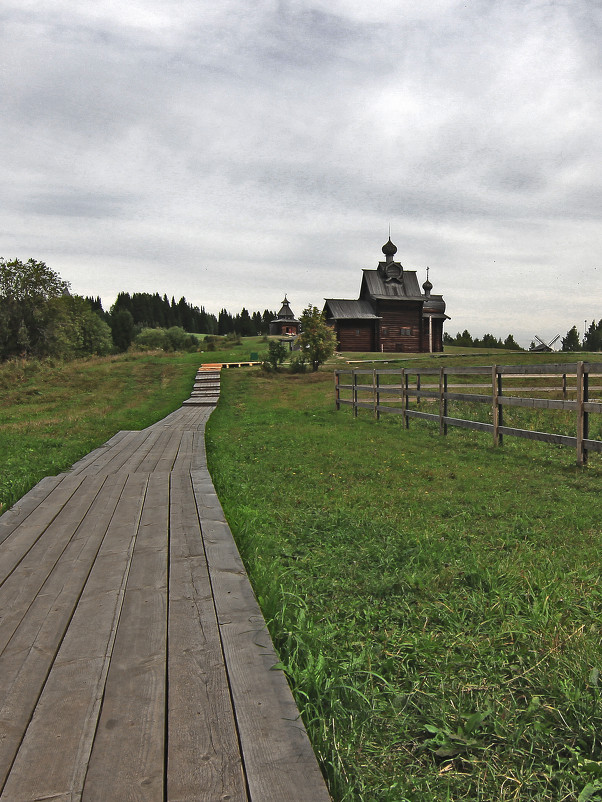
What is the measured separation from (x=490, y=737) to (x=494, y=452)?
7.24m

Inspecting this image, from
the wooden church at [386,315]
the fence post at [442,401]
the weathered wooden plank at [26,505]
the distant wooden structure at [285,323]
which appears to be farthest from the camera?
the distant wooden structure at [285,323]

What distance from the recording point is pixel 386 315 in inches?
2152

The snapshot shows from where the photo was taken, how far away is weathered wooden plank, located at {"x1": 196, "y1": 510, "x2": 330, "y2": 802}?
1.68 metres

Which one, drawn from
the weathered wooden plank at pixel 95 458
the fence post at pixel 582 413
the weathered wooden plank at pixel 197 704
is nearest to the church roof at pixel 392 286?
the weathered wooden plank at pixel 95 458

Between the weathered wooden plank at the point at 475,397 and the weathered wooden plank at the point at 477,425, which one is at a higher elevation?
the weathered wooden plank at the point at 475,397

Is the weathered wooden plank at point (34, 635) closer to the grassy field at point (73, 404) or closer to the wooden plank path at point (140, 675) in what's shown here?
the wooden plank path at point (140, 675)

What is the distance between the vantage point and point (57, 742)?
1.88 meters

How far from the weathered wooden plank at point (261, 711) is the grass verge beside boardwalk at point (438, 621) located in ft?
A: 0.46

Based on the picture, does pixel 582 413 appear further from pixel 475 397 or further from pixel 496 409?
pixel 475 397

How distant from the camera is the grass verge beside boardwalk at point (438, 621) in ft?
6.64

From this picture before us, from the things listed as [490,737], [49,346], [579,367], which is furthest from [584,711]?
[49,346]

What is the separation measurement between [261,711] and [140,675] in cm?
62

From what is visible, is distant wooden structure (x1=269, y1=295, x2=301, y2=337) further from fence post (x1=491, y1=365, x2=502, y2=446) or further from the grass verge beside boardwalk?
the grass verge beside boardwalk

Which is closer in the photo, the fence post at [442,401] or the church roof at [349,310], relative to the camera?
the fence post at [442,401]
